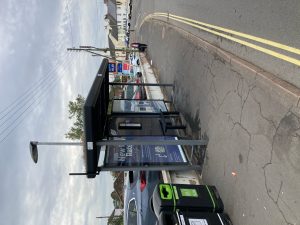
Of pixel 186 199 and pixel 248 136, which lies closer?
pixel 248 136

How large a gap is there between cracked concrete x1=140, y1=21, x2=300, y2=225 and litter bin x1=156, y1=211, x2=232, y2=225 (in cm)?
25

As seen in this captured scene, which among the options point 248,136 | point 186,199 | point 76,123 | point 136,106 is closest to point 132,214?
point 186,199

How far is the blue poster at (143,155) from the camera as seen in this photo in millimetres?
6953

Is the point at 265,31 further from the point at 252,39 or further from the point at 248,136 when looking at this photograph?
the point at 248,136

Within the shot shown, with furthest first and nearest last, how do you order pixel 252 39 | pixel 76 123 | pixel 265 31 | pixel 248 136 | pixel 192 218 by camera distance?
pixel 76 123, pixel 252 39, pixel 265 31, pixel 192 218, pixel 248 136

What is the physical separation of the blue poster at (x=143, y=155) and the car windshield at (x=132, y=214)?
160 centimetres

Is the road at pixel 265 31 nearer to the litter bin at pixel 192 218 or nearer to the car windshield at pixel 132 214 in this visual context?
the litter bin at pixel 192 218

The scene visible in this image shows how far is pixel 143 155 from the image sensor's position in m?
7.29

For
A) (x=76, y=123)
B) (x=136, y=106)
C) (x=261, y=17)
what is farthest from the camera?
(x=76, y=123)

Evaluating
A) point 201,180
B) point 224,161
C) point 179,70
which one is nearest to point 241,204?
A: point 224,161

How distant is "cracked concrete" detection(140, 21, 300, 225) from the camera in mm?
4285

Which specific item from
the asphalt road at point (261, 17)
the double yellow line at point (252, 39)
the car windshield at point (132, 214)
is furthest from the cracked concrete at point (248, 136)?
the car windshield at point (132, 214)

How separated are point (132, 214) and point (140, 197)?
0.61 m

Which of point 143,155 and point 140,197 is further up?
point 143,155
